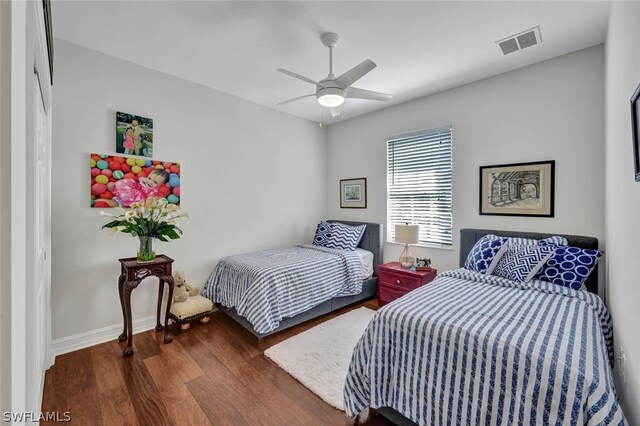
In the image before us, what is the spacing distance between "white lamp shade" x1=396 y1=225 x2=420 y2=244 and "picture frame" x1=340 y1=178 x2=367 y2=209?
40.4 inches

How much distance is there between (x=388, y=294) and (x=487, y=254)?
1.35 meters

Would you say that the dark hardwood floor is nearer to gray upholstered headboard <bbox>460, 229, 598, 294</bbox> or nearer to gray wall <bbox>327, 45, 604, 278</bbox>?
gray upholstered headboard <bbox>460, 229, 598, 294</bbox>

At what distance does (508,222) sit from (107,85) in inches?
174

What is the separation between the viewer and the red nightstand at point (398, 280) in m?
3.30

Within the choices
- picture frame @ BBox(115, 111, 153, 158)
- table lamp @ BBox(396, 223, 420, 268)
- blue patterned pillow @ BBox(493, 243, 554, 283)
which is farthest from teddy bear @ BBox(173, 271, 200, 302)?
blue patterned pillow @ BBox(493, 243, 554, 283)

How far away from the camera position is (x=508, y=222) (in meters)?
3.03

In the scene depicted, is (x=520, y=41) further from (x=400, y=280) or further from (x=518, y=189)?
(x=400, y=280)

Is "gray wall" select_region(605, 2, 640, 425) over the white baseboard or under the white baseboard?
over

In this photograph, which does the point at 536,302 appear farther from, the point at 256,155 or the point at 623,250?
the point at 256,155

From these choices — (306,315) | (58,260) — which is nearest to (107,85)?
(58,260)

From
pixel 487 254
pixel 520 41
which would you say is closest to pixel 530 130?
pixel 520 41

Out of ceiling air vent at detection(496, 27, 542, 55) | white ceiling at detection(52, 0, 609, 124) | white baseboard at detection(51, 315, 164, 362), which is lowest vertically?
white baseboard at detection(51, 315, 164, 362)

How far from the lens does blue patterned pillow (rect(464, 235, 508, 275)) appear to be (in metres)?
2.55

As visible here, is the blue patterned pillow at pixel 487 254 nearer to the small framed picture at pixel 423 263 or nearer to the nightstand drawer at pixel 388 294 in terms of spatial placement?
the small framed picture at pixel 423 263
